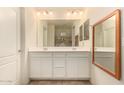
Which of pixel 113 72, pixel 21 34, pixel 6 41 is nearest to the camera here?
pixel 113 72

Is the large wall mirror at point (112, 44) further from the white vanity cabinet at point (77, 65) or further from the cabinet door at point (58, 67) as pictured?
the cabinet door at point (58, 67)

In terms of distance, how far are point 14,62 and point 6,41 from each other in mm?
477

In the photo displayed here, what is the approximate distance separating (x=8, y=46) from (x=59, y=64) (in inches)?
57.6

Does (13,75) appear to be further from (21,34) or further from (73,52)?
(73,52)

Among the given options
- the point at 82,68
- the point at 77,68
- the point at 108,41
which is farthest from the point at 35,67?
the point at 108,41

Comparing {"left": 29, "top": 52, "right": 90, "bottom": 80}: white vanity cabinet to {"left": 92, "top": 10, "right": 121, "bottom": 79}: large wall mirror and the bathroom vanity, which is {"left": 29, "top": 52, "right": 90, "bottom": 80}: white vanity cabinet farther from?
{"left": 92, "top": 10, "right": 121, "bottom": 79}: large wall mirror

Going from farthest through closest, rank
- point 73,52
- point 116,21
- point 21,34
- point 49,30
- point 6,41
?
point 49,30, point 73,52, point 21,34, point 6,41, point 116,21

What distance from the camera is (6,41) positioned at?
190cm

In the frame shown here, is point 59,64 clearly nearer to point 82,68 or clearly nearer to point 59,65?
point 59,65

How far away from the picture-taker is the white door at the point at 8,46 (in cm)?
178

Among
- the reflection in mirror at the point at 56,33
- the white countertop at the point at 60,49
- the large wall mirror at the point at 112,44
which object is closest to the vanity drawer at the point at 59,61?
the white countertop at the point at 60,49

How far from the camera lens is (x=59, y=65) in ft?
10.5

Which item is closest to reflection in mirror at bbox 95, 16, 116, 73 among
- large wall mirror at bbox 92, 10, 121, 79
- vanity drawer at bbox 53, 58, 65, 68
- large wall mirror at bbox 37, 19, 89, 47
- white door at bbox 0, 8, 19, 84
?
large wall mirror at bbox 92, 10, 121, 79

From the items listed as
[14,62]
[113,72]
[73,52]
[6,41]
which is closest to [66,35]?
[73,52]
